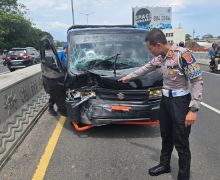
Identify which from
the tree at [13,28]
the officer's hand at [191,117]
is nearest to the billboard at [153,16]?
the tree at [13,28]

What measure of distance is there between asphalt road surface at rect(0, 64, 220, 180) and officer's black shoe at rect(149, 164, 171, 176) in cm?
7

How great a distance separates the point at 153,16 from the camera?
75.4 metres

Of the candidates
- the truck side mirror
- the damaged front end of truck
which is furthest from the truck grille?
the truck side mirror

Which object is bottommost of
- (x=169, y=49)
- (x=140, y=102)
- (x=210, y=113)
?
(x=210, y=113)

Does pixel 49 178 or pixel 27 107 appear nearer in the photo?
pixel 49 178

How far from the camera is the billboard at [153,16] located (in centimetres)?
7250

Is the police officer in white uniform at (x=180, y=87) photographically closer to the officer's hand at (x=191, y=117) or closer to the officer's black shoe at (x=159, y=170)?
the officer's hand at (x=191, y=117)

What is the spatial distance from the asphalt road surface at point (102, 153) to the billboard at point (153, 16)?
6715 centimetres

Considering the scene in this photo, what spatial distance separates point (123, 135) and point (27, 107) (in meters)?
2.26

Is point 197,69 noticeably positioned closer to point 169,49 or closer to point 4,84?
point 169,49

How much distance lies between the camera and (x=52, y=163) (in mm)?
4895

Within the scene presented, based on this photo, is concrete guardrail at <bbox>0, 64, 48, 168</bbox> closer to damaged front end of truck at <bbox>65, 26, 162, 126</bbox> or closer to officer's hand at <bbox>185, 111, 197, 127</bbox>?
damaged front end of truck at <bbox>65, 26, 162, 126</bbox>

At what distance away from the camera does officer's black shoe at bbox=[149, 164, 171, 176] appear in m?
4.42

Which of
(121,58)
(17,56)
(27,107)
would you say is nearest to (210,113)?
(121,58)
